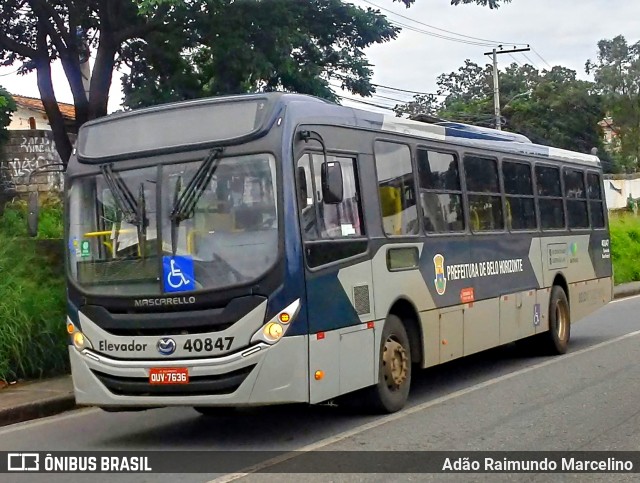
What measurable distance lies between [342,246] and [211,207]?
50.7 inches

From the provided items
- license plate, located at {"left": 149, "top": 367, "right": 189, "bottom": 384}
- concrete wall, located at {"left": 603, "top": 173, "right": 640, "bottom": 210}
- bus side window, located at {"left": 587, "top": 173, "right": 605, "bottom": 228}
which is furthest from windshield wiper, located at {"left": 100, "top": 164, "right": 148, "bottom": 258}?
concrete wall, located at {"left": 603, "top": 173, "right": 640, "bottom": 210}

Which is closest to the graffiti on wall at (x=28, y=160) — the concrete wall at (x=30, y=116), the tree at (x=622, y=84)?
the concrete wall at (x=30, y=116)

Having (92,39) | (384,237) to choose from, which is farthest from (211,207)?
(92,39)

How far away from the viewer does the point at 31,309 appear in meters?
12.5

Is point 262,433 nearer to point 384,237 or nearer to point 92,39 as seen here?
point 384,237

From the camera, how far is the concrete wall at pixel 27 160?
21.4 metres

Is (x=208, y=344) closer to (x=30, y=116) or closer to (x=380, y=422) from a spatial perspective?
(x=380, y=422)

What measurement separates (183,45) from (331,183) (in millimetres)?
8342

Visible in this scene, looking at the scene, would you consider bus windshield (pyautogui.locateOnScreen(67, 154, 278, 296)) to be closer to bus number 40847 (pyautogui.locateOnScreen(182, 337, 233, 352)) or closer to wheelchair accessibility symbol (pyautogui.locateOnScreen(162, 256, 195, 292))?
wheelchair accessibility symbol (pyautogui.locateOnScreen(162, 256, 195, 292))

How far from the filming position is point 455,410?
962 centimetres

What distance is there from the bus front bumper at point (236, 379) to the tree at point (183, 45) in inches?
316

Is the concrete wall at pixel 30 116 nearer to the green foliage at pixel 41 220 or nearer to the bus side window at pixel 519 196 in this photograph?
the green foliage at pixel 41 220

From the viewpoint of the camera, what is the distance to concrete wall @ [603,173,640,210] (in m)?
49.2

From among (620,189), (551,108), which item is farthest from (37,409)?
(551,108)
